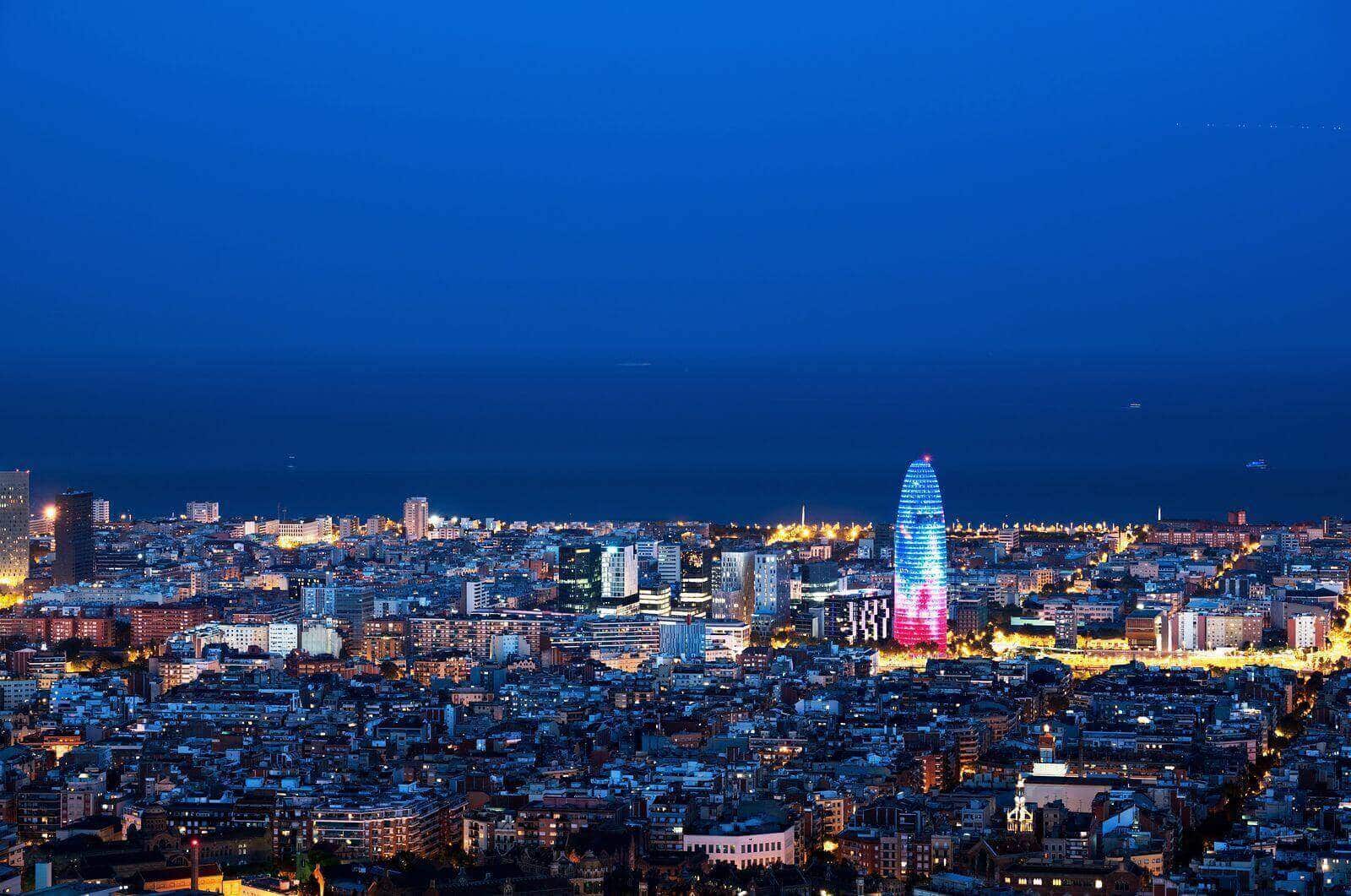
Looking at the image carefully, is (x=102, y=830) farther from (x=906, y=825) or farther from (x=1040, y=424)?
(x=1040, y=424)

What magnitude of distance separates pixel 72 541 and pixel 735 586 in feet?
26.8

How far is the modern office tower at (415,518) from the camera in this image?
1542 inches

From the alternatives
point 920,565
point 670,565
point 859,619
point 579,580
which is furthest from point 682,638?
point 670,565

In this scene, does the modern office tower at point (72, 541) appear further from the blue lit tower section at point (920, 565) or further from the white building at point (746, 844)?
the white building at point (746, 844)

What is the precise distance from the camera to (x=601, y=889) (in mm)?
15000

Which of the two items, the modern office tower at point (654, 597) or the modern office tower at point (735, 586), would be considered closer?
the modern office tower at point (735, 586)

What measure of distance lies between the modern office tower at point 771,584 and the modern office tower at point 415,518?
30.3 ft

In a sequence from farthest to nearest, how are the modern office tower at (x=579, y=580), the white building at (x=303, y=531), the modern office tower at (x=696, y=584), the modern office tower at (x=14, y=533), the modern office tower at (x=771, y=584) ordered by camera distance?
the white building at (x=303, y=531), the modern office tower at (x=14, y=533), the modern office tower at (x=579, y=580), the modern office tower at (x=696, y=584), the modern office tower at (x=771, y=584)

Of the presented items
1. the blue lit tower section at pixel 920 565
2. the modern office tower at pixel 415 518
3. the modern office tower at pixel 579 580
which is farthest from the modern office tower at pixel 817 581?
the modern office tower at pixel 415 518

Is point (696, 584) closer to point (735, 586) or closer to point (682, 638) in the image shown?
point (735, 586)

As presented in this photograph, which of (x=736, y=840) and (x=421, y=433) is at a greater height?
(x=421, y=433)

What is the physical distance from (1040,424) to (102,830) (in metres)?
46.1

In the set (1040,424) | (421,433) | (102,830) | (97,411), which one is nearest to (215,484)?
(421,433)

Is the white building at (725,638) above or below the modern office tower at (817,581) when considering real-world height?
below
